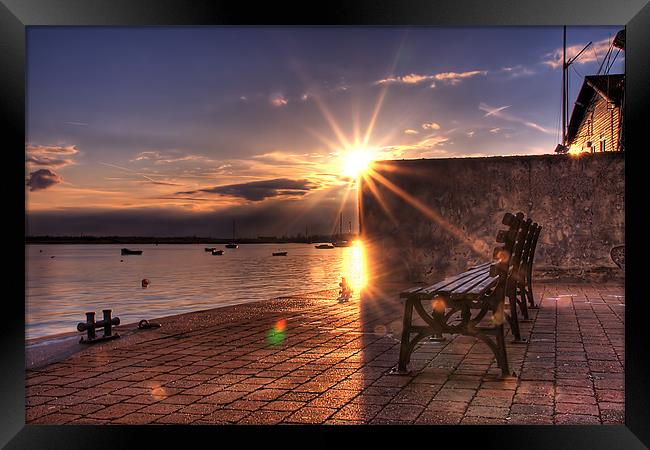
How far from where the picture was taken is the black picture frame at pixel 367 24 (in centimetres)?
319

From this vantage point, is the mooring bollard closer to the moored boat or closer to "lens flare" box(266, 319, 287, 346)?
"lens flare" box(266, 319, 287, 346)

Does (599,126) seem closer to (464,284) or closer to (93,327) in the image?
(464,284)

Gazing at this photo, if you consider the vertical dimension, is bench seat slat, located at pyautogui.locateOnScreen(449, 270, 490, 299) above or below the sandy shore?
above

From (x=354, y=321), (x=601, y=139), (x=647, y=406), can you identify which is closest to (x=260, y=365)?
(x=354, y=321)

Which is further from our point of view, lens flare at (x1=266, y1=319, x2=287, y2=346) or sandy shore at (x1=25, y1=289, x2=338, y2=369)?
lens flare at (x1=266, y1=319, x2=287, y2=346)

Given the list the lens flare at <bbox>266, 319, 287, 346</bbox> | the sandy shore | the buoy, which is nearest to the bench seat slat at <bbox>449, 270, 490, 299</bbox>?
the lens flare at <bbox>266, 319, 287, 346</bbox>

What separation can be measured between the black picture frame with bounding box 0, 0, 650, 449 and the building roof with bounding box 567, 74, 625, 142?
22.2 metres

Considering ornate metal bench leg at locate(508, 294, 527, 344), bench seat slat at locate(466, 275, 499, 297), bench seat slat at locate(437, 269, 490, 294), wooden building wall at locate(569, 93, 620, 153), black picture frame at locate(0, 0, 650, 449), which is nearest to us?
black picture frame at locate(0, 0, 650, 449)

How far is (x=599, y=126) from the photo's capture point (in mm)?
26875

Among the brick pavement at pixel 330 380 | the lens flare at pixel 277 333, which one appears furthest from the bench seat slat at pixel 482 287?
the lens flare at pixel 277 333

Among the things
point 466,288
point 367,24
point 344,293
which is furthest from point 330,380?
point 344,293

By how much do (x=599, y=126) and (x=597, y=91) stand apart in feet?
7.05

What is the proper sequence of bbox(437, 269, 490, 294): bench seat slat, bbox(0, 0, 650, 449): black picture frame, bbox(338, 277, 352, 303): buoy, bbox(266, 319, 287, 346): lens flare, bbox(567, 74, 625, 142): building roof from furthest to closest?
bbox(567, 74, 625, 142): building roof < bbox(338, 277, 352, 303): buoy < bbox(266, 319, 287, 346): lens flare < bbox(437, 269, 490, 294): bench seat slat < bbox(0, 0, 650, 449): black picture frame

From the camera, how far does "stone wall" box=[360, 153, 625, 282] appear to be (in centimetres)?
1206
